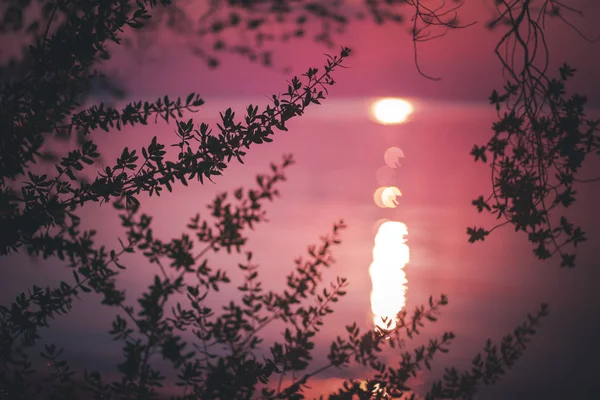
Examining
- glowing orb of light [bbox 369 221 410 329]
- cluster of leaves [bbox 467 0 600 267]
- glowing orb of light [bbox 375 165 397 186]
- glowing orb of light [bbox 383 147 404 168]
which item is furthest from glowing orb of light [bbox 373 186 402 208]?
cluster of leaves [bbox 467 0 600 267]

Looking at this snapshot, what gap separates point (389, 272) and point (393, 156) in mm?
9291

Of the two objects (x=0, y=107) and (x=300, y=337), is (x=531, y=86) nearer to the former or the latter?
(x=300, y=337)

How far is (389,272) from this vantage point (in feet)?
22.6

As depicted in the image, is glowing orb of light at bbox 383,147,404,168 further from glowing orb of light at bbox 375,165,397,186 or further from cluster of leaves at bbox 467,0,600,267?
cluster of leaves at bbox 467,0,600,267

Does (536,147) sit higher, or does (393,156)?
(393,156)

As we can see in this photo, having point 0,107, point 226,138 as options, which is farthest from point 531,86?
point 0,107

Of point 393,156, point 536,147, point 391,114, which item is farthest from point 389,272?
point 391,114

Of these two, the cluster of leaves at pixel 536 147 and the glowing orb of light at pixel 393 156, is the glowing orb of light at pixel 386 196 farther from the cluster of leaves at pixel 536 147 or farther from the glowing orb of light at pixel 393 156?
the cluster of leaves at pixel 536 147

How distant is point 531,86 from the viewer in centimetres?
268

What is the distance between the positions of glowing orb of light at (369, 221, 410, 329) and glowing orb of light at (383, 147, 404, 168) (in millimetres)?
5588

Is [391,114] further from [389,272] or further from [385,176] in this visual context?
[389,272]

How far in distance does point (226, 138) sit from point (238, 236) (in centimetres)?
99

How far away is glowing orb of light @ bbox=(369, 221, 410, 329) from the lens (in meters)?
5.68

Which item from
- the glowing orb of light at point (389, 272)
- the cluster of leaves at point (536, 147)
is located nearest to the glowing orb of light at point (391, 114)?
the glowing orb of light at point (389, 272)
